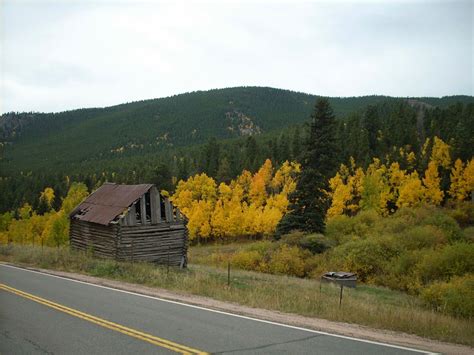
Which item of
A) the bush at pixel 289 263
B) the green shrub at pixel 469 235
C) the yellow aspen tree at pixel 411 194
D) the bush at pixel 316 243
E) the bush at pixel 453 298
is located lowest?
the bush at pixel 289 263

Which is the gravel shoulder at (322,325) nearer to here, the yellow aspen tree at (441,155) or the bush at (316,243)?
the bush at (316,243)

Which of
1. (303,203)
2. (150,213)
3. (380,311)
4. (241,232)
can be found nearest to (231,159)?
(241,232)

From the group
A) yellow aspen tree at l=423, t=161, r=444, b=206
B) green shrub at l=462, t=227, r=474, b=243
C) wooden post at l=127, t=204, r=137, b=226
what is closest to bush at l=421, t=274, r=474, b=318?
wooden post at l=127, t=204, r=137, b=226

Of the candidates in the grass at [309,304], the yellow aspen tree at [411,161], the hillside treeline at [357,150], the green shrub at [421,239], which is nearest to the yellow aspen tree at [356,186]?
the hillside treeline at [357,150]

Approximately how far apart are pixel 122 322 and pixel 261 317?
12.5ft

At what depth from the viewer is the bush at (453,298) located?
17.9m

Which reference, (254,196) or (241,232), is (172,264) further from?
(254,196)

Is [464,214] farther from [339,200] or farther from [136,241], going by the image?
[136,241]

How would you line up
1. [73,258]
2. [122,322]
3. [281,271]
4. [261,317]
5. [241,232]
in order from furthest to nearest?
[241,232] → [281,271] → [73,258] → [261,317] → [122,322]

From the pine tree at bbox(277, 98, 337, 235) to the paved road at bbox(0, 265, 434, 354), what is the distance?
28073mm

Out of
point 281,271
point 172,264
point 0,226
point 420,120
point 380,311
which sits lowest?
point 0,226

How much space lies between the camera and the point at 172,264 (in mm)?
29188

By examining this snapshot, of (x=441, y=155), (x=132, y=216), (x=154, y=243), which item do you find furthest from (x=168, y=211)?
(x=441, y=155)

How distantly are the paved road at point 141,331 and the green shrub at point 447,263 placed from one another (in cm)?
2258
